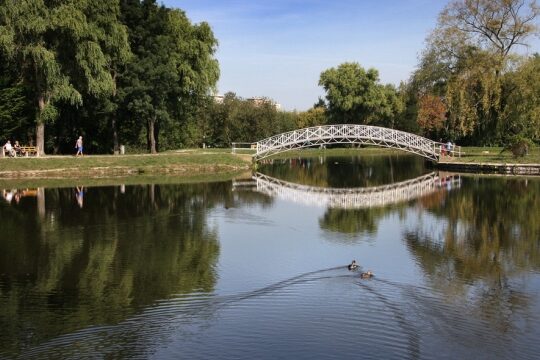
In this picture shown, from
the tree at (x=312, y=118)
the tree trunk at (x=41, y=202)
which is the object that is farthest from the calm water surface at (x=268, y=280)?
the tree at (x=312, y=118)

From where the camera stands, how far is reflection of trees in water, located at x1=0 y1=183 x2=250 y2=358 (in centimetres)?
1131

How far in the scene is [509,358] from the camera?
9.13 m

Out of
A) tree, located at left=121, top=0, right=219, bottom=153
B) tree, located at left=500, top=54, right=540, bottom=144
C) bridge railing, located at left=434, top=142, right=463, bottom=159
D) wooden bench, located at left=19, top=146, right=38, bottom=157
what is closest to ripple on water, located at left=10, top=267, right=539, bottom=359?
tree, located at left=121, top=0, right=219, bottom=153

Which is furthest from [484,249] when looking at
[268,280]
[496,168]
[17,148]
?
[17,148]

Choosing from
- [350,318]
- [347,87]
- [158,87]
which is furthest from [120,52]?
[347,87]

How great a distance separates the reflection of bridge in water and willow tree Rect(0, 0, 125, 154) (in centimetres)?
1306

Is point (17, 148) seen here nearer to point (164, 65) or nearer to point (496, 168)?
point (164, 65)

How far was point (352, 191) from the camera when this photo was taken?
33.1m

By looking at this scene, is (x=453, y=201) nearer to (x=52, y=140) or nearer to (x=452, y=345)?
(x=452, y=345)

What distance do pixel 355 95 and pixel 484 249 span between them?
228ft

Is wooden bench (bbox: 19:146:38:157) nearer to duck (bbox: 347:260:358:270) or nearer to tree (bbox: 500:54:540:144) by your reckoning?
duck (bbox: 347:260:358:270)

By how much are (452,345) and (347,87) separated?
76512 millimetres

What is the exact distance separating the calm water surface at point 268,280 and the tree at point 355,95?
5807cm

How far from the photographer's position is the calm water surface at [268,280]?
9836 millimetres
